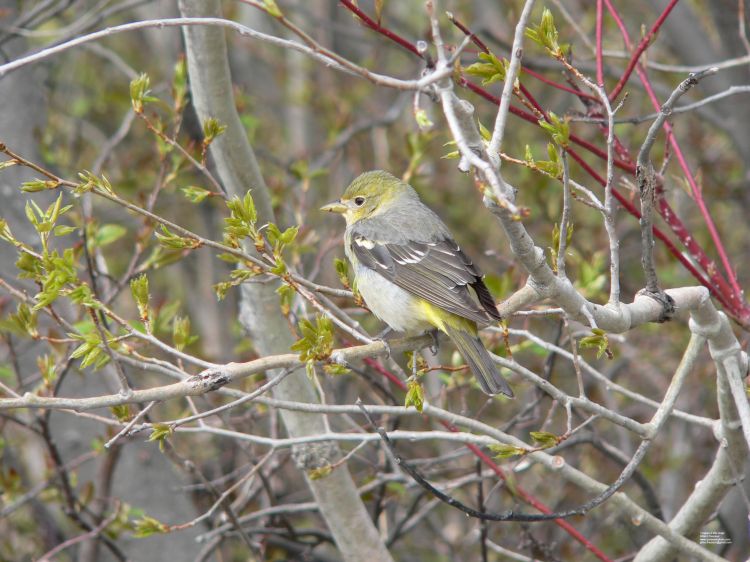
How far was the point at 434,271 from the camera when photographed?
4.96 meters

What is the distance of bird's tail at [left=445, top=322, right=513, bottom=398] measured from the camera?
4.05 m

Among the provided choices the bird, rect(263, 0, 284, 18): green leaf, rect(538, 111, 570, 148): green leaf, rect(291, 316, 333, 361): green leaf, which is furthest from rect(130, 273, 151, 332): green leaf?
rect(538, 111, 570, 148): green leaf

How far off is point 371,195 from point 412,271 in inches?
40.7

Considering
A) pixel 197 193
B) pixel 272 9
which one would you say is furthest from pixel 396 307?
pixel 272 9

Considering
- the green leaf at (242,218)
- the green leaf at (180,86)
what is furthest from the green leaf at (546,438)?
the green leaf at (180,86)

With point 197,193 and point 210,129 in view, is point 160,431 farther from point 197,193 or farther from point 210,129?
point 210,129

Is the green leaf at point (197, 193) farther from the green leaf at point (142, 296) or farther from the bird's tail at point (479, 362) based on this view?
the bird's tail at point (479, 362)

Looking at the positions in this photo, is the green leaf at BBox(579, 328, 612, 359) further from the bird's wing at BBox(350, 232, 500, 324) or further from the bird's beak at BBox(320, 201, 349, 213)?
the bird's beak at BBox(320, 201, 349, 213)

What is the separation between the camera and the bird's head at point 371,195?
19.4 feet

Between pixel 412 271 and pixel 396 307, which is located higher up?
pixel 412 271

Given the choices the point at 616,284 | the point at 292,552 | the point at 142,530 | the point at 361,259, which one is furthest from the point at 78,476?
the point at 616,284

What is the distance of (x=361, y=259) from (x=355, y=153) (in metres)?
4.22

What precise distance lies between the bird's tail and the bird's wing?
5.6 inches

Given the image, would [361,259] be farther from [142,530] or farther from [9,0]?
[9,0]
